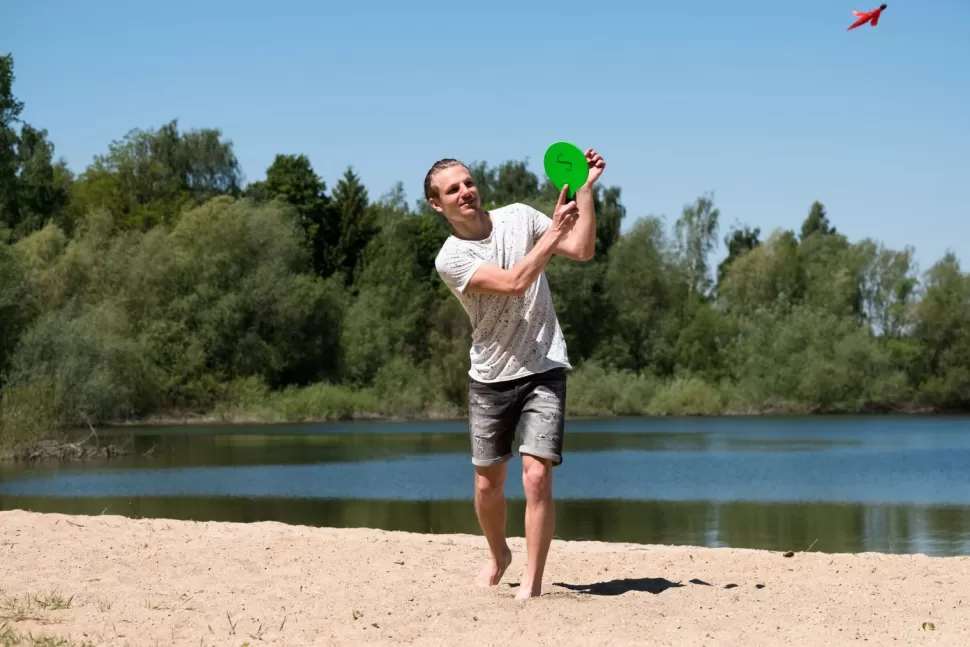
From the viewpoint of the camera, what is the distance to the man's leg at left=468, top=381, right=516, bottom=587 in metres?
6.38

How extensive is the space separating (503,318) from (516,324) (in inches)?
2.8

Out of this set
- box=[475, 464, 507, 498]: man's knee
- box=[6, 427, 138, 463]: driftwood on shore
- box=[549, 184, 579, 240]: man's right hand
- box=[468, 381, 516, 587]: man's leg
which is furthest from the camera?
box=[6, 427, 138, 463]: driftwood on shore

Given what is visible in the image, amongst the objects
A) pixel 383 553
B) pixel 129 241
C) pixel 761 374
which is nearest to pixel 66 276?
pixel 129 241

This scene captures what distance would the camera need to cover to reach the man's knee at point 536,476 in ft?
20.2

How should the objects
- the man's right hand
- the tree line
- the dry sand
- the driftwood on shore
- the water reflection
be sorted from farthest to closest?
1. the tree line
2. the driftwood on shore
3. the water reflection
4. the man's right hand
5. the dry sand

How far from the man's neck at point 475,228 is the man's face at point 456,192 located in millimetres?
45

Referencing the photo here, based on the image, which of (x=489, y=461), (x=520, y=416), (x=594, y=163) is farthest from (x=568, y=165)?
(x=489, y=461)

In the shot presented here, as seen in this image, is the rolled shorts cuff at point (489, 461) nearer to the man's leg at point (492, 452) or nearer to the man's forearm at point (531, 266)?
the man's leg at point (492, 452)

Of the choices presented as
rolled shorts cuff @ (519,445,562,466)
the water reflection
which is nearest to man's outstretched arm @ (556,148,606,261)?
rolled shorts cuff @ (519,445,562,466)

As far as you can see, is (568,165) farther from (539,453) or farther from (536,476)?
(536,476)

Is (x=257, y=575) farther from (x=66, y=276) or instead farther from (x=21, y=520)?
(x=66, y=276)

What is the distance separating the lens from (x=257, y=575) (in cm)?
715

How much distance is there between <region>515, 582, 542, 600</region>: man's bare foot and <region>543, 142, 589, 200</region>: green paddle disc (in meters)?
1.91

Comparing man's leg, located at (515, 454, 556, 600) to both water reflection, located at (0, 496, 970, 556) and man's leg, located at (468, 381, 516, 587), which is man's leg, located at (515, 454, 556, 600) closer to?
man's leg, located at (468, 381, 516, 587)
